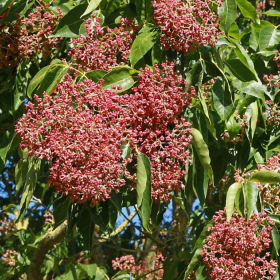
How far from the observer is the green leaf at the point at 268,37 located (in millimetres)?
2986

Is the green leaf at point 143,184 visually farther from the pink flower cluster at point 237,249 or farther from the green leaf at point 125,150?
the pink flower cluster at point 237,249

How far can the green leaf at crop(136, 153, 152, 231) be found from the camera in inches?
89.5

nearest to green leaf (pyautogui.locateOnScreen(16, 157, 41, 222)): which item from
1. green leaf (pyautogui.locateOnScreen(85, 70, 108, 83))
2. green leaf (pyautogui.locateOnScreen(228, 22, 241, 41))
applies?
green leaf (pyautogui.locateOnScreen(85, 70, 108, 83))

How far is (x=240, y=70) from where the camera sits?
8.64 feet

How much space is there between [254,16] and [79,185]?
1.20 m

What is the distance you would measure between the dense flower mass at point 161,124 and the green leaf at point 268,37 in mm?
734

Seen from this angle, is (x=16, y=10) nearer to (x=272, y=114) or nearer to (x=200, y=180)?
(x=200, y=180)

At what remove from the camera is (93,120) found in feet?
7.16

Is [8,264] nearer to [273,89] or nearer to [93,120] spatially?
[273,89]

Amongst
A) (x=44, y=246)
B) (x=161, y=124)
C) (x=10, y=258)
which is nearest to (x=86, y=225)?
(x=161, y=124)

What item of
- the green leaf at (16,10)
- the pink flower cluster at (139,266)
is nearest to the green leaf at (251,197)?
the green leaf at (16,10)

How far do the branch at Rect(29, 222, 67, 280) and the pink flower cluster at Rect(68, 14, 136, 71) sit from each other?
1.13m

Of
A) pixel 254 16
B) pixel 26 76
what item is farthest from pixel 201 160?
pixel 26 76

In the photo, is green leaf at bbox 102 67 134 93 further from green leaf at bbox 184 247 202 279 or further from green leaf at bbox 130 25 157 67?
green leaf at bbox 184 247 202 279
